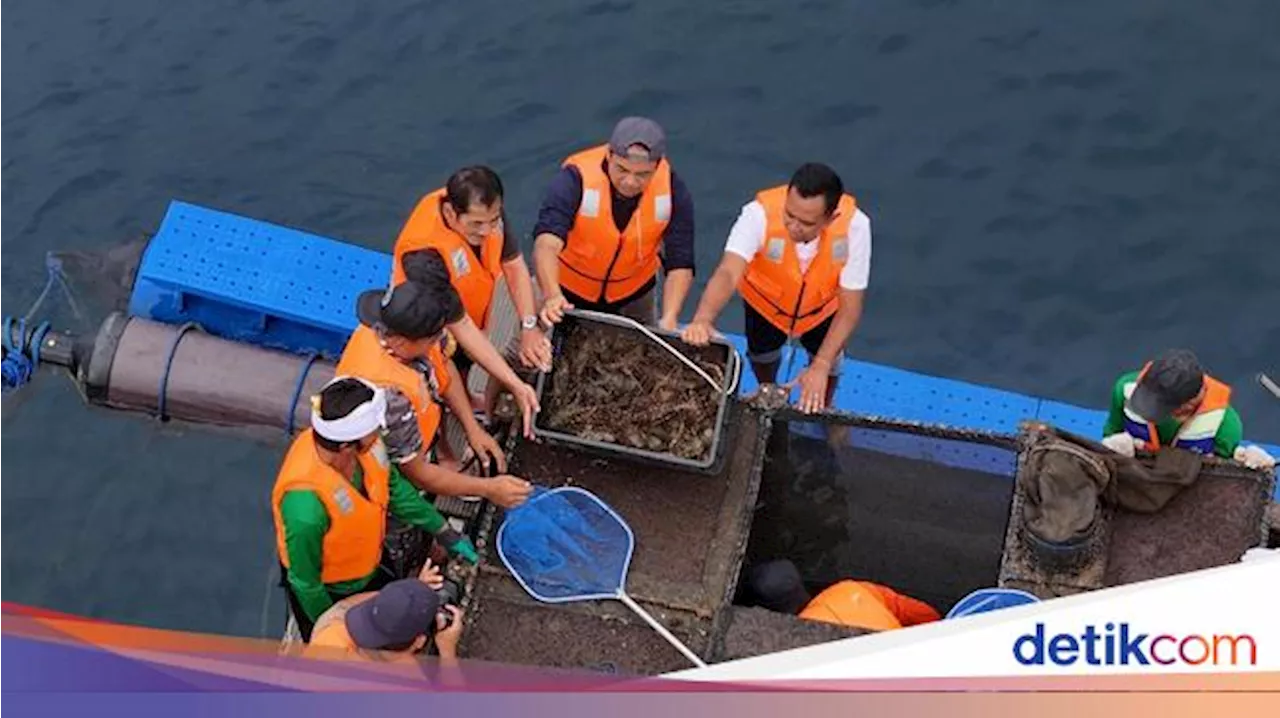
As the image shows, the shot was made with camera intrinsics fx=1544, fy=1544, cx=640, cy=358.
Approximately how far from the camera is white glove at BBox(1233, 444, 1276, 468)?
6.48 metres

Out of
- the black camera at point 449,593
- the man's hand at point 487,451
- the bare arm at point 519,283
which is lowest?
the black camera at point 449,593

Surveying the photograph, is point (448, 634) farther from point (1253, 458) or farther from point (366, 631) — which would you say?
point (1253, 458)

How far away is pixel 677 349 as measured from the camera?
6812 millimetres

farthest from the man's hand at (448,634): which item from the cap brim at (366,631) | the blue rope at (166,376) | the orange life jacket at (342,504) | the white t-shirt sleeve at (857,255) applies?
the blue rope at (166,376)

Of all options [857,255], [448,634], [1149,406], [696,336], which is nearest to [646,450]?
[696,336]

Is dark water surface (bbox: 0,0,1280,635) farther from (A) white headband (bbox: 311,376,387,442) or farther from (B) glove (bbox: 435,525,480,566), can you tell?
(A) white headband (bbox: 311,376,387,442)

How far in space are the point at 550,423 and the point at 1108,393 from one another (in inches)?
201

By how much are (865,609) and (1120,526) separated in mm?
1214

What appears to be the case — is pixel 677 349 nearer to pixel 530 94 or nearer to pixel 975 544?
pixel 975 544

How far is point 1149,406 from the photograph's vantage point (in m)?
6.63

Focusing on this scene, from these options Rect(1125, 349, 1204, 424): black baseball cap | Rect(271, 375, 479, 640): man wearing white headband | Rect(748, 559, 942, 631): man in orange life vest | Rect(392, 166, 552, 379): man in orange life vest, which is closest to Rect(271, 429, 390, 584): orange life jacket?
Rect(271, 375, 479, 640): man wearing white headband

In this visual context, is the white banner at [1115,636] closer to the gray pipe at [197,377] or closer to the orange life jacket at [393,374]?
the orange life jacket at [393,374]

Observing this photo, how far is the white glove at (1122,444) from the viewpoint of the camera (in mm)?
6694

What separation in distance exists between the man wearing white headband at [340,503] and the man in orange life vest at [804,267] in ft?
4.87
